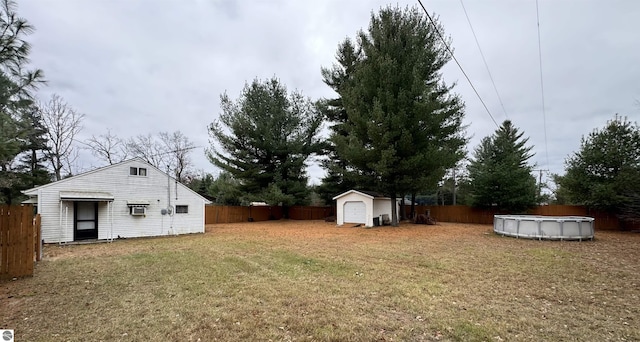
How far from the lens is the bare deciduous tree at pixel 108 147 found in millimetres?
28150

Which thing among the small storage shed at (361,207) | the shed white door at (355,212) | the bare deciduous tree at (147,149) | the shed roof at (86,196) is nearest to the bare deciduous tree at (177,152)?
the bare deciduous tree at (147,149)

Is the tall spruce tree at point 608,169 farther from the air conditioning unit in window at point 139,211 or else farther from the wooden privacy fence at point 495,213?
the air conditioning unit in window at point 139,211

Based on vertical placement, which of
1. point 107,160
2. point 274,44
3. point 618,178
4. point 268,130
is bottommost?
point 618,178

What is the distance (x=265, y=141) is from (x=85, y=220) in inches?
552

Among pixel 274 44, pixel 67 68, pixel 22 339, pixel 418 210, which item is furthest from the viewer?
pixel 418 210

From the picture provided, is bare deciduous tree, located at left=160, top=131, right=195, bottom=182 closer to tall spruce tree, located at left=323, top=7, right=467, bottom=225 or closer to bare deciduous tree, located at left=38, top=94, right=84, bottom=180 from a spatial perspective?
bare deciduous tree, located at left=38, top=94, right=84, bottom=180

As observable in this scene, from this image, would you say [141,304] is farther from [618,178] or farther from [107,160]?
[107,160]

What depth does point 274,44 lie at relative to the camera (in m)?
14.3

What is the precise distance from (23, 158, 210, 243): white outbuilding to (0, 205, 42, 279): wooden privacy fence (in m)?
7.73

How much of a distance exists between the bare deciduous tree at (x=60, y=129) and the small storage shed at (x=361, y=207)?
940 inches

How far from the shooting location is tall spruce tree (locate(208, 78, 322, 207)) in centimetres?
2542

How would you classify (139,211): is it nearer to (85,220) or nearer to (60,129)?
(85,220)

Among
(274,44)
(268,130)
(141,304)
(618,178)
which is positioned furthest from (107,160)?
(618,178)

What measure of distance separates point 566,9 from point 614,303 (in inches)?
368
